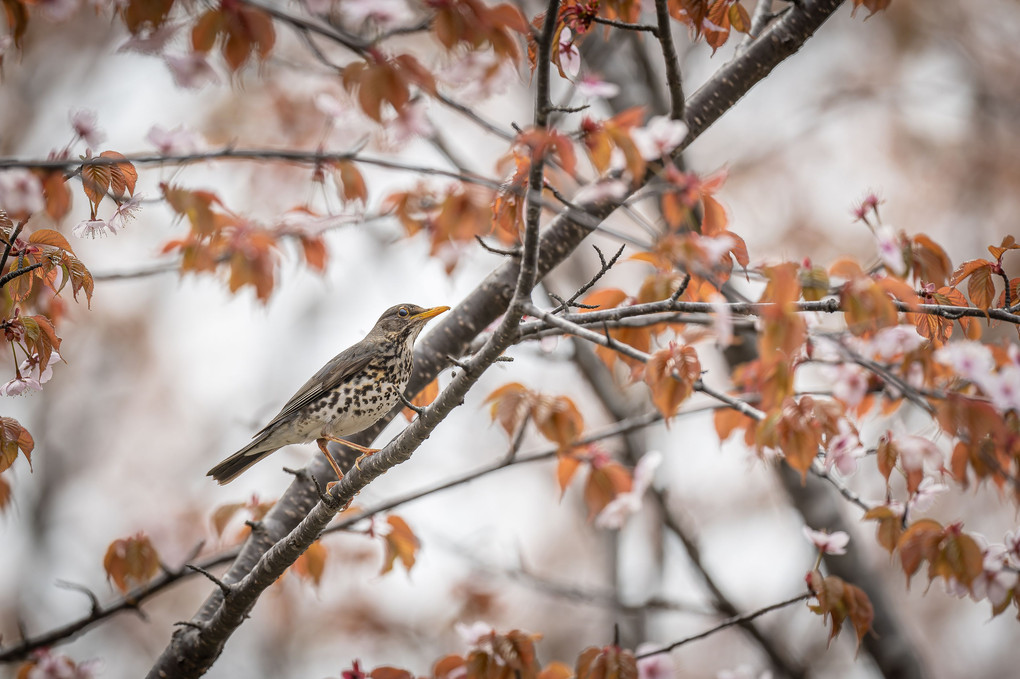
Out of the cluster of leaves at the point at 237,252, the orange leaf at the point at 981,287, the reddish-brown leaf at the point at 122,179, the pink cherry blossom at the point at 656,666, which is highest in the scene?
the cluster of leaves at the point at 237,252

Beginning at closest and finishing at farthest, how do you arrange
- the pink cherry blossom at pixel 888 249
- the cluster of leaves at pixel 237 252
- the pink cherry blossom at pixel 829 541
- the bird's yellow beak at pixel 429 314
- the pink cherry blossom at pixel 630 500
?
the pink cherry blossom at pixel 888 249 < the pink cherry blossom at pixel 829 541 < the cluster of leaves at pixel 237 252 < the pink cherry blossom at pixel 630 500 < the bird's yellow beak at pixel 429 314

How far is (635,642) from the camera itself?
28.3ft

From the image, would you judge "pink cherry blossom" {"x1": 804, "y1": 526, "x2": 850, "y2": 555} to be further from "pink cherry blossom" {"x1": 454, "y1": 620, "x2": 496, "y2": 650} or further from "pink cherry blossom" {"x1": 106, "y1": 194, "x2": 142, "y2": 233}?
"pink cherry blossom" {"x1": 106, "y1": 194, "x2": 142, "y2": 233}

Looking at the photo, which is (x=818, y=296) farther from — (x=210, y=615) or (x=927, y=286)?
(x=210, y=615)

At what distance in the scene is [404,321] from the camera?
6.12 m

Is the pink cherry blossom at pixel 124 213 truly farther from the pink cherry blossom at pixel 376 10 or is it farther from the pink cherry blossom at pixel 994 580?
the pink cherry blossom at pixel 994 580

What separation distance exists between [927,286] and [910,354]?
1.34ft

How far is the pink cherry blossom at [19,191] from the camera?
3051mm

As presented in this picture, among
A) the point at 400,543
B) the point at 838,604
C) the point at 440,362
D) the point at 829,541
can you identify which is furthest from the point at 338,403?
the point at 838,604

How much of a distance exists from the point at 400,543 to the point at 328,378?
1621 millimetres

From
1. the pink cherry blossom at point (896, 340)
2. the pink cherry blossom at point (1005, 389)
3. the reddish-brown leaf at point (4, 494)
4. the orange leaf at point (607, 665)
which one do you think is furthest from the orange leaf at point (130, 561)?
the pink cherry blossom at point (1005, 389)

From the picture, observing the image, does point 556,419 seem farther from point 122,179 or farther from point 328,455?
point 122,179

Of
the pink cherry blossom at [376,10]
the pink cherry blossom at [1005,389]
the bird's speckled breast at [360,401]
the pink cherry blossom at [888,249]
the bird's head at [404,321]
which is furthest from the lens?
the bird's head at [404,321]

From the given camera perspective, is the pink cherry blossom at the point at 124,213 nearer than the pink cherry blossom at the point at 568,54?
Yes
